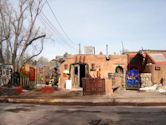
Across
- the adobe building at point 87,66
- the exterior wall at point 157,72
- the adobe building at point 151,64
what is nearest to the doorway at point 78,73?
the adobe building at point 87,66

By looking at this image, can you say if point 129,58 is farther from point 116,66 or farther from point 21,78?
point 21,78

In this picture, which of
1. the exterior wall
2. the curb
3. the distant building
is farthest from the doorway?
the curb

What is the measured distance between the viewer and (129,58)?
47219mm

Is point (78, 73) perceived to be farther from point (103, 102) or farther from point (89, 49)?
point (103, 102)

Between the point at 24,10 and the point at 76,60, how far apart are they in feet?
32.1

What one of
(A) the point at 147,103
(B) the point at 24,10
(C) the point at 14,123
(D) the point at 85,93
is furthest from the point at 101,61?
(C) the point at 14,123

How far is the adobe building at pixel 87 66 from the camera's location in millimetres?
47625

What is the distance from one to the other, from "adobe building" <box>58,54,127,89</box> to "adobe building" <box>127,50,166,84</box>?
44.6 inches

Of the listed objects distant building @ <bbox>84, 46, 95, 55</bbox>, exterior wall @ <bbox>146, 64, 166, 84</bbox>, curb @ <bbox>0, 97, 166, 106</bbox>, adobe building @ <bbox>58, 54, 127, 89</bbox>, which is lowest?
curb @ <bbox>0, 97, 166, 106</bbox>

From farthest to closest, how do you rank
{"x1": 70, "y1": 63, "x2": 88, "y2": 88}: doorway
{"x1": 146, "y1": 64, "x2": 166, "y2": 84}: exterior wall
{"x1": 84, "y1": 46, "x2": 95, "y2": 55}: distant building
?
{"x1": 84, "y1": 46, "x2": 95, "y2": 55}: distant building
{"x1": 70, "y1": 63, "x2": 88, "y2": 88}: doorway
{"x1": 146, "y1": 64, "x2": 166, "y2": 84}: exterior wall

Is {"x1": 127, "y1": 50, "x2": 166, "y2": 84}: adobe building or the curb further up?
{"x1": 127, "y1": 50, "x2": 166, "y2": 84}: adobe building

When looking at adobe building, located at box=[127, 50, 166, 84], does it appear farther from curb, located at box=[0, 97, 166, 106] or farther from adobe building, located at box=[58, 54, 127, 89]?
curb, located at box=[0, 97, 166, 106]

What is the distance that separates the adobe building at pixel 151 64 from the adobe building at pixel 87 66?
1.13 metres

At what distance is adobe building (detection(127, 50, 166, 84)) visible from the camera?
3597cm
